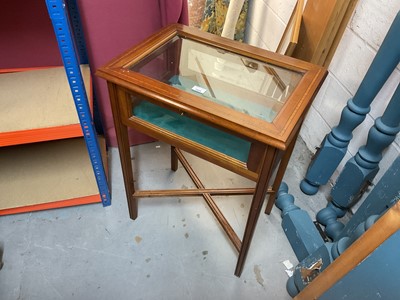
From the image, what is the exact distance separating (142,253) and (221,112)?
72 cm

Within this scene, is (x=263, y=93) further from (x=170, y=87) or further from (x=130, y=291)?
(x=130, y=291)

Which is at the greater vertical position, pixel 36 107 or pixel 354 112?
pixel 354 112

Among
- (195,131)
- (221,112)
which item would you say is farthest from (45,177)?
(221,112)

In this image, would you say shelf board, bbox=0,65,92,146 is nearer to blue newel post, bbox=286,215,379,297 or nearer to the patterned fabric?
the patterned fabric

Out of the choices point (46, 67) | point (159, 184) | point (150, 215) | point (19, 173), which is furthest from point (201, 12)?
point (19, 173)

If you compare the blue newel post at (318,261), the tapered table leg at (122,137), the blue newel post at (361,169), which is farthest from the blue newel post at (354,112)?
the tapered table leg at (122,137)

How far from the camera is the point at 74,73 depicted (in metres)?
0.81

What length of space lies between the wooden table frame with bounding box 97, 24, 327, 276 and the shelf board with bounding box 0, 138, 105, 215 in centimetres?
38

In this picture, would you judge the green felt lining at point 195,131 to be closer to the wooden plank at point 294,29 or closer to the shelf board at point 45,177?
the wooden plank at point 294,29

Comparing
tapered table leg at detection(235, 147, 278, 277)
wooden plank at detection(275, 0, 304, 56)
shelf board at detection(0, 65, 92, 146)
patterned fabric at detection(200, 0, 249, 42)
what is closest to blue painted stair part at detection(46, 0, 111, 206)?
shelf board at detection(0, 65, 92, 146)

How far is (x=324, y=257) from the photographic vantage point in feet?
2.70

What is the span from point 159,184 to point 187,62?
0.66 m

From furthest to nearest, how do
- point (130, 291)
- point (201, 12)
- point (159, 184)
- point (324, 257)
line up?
point (201, 12) < point (159, 184) < point (130, 291) < point (324, 257)

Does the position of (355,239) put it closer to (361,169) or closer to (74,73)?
(361,169)
